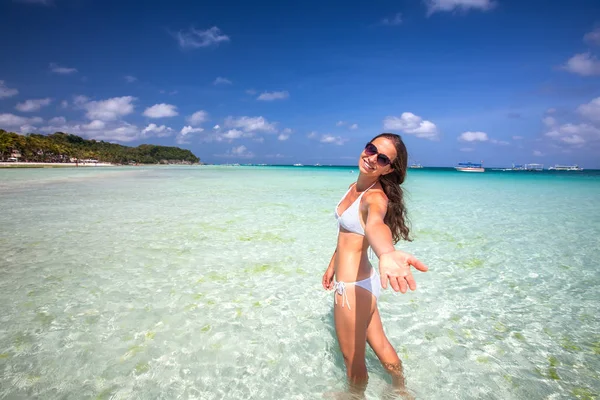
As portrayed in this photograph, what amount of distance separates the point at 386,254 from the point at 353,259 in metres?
0.76

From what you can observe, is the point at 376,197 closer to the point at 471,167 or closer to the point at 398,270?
the point at 398,270

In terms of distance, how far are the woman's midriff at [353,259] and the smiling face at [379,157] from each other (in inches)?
20.2

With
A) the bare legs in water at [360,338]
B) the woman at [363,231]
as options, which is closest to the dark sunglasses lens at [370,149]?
the woman at [363,231]

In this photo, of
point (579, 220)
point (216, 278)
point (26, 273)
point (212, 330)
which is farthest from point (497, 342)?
point (579, 220)

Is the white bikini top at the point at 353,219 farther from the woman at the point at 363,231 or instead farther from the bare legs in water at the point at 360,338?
the bare legs in water at the point at 360,338

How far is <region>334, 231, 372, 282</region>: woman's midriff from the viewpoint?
2287 millimetres

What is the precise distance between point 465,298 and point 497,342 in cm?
113

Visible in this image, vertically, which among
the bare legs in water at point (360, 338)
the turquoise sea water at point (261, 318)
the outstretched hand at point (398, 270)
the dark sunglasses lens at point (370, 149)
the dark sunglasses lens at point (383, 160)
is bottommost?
the turquoise sea water at point (261, 318)

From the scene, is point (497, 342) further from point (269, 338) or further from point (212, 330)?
point (212, 330)

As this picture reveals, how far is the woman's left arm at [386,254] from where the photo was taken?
4.68 feet

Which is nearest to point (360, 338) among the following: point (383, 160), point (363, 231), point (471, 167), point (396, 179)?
point (363, 231)

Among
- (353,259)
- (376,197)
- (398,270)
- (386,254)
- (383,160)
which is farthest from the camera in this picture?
(353,259)

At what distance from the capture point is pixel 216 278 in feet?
17.0

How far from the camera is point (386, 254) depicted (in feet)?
5.17
